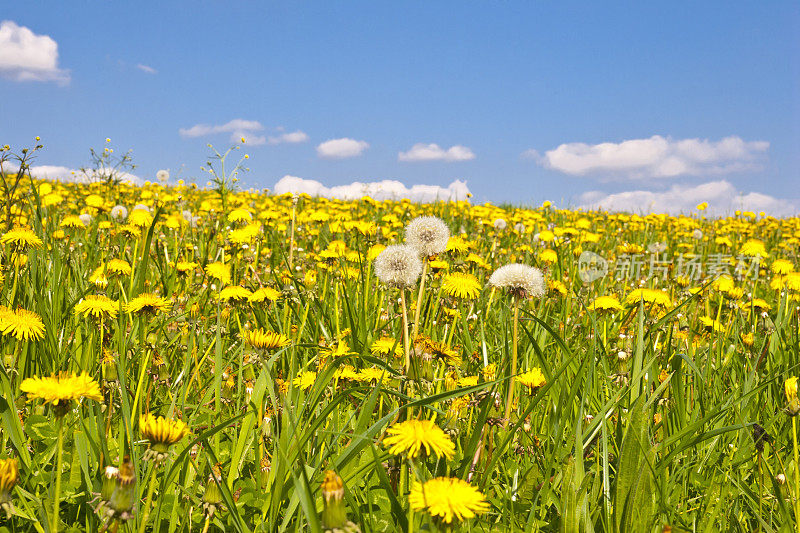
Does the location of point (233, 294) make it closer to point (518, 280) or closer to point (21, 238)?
point (21, 238)

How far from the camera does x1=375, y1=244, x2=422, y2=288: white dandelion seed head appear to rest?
1.90 meters

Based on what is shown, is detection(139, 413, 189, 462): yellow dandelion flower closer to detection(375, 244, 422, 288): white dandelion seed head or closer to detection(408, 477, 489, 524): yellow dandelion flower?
detection(408, 477, 489, 524): yellow dandelion flower

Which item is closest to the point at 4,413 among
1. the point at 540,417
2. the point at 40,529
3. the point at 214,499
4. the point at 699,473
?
the point at 40,529

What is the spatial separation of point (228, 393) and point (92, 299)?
60 cm

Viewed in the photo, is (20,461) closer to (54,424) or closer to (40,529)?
(54,424)

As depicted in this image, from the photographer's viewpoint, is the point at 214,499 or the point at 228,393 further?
the point at 228,393

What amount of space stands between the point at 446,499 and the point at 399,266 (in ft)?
3.36

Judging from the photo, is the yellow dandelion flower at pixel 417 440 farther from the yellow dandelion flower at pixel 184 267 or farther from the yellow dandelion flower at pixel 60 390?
the yellow dandelion flower at pixel 184 267

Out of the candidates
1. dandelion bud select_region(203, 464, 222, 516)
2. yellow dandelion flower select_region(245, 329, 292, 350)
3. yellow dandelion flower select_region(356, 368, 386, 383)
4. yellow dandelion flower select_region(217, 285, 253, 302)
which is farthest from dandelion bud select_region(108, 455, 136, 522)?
yellow dandelion flower select_region(217, 285, 253, 302)

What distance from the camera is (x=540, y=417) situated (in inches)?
85.0

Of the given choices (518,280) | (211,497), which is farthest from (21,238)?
(518,280)

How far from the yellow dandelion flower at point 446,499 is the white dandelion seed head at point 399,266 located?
0.92m

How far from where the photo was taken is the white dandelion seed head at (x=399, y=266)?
1.90 metres

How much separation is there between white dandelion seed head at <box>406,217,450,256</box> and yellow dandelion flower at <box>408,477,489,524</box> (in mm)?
1045
